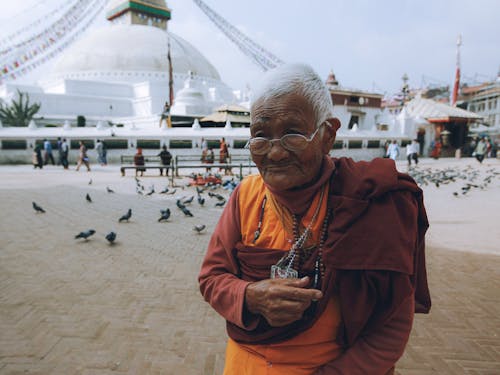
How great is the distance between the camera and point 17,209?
738 cm

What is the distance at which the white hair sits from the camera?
1.07 meters

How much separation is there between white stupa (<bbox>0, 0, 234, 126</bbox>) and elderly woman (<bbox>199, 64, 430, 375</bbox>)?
85.3ft

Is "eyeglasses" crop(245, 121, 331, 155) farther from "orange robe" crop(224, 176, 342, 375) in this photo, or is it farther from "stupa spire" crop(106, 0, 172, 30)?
"stupa spire" crop(106, 0, 172, 30)

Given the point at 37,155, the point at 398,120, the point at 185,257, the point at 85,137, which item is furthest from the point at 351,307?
the point at 398,120

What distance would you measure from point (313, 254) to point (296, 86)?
0.58 meters

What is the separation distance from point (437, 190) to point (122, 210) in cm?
927

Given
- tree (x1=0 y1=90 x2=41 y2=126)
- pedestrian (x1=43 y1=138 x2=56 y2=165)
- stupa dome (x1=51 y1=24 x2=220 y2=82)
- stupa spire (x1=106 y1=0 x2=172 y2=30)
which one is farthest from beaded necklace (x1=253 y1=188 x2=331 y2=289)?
stupa spire (x1=106 y1=0 x2=172 y2=30)

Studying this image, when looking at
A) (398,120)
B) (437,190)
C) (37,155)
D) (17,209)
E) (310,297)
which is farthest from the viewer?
(398,120)

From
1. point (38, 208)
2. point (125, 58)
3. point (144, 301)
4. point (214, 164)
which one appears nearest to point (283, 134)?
point (144, 301)

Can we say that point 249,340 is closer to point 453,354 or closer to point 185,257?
point 453,354

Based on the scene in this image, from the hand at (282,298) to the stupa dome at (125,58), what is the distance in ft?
126

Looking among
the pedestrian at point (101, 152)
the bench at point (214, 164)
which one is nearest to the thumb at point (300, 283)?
the bench at point (214, 164)

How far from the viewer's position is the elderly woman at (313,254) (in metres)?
1.01

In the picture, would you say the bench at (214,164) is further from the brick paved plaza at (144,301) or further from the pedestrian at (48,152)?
the pedestrian at (48,152)
